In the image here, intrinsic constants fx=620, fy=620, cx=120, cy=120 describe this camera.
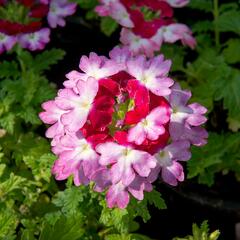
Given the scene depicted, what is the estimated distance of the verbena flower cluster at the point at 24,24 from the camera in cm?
211

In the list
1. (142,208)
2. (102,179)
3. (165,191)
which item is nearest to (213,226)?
(165,191)

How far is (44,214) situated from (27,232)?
35 centimetres

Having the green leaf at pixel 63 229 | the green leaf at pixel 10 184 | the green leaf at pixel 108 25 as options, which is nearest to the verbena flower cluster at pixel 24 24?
the green leaf at pixel 108 25

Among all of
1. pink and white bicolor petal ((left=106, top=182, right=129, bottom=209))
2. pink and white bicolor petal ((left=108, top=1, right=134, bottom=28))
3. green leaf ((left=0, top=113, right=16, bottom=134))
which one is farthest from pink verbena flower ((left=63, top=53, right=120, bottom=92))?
pink and white bicolor petal ((left=108, top=1, right=134, bottom=28))

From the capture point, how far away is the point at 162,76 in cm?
149

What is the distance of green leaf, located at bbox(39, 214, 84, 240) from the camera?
152 centimetres

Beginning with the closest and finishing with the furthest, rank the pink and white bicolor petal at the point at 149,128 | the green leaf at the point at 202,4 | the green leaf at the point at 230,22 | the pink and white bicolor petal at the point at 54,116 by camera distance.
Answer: the pink and white bicolor petal at the point at 149,128 → the pink and white bicolor petal at the point at 54,116 → the green leaf at the point at 230,22 → the green leaf at the point at 202,4

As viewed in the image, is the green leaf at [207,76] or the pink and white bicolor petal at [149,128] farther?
the green leaf at [207,76]

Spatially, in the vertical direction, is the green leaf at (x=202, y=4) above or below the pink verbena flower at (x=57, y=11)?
below

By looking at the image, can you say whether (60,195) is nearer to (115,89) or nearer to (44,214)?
(44,214)

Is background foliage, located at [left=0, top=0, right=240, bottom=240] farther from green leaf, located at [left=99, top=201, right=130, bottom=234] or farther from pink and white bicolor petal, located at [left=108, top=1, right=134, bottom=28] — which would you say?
pink and white bicolor petal, located at [left=108, top=1, right=134, bottom=28]

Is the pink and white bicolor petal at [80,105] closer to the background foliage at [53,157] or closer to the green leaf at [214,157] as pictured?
the background foliage at [53,157]

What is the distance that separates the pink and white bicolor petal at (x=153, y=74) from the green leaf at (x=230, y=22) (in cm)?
88

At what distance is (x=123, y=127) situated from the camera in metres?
1.45
